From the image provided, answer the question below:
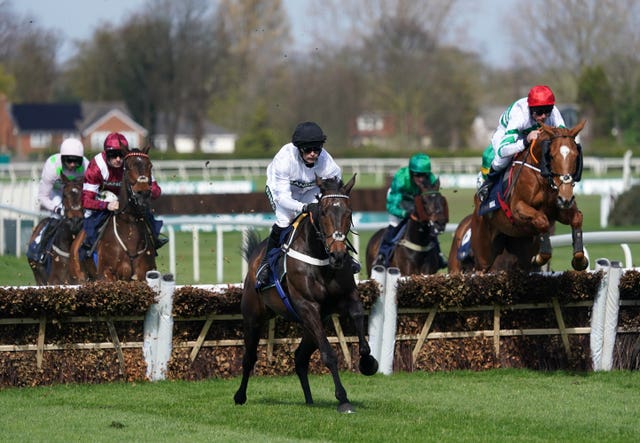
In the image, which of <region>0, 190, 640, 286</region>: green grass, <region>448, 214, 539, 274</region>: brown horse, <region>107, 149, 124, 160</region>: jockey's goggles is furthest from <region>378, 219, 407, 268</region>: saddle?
<region>107, 149, 124, 160</region>: jockey's goggles

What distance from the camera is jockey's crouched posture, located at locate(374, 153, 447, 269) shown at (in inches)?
459

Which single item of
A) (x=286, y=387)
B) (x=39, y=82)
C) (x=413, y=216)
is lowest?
(x=286, y=387)

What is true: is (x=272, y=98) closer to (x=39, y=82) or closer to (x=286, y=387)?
(x=39, y=82)

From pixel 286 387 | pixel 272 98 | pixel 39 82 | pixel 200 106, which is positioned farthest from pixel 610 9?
pixel 286 387

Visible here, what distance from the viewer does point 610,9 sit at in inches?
2173

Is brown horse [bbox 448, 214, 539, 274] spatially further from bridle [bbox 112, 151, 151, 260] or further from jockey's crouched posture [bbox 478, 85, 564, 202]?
bridle [bbox 112, 151, 151, 260]

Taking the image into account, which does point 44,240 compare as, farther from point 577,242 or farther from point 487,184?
point 577,242

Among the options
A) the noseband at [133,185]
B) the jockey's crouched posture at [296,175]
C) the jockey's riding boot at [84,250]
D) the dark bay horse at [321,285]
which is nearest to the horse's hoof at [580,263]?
the jockey's crouched posture at [296,175]

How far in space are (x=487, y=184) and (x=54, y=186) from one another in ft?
16.3

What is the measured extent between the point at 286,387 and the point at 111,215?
3.17 m

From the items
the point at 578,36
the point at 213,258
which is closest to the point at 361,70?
the point at 578,36

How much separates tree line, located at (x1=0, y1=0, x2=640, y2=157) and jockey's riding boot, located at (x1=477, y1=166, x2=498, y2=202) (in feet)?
141

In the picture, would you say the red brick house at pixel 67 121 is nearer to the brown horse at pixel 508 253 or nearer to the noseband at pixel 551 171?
the brown horse at pixel 508 253

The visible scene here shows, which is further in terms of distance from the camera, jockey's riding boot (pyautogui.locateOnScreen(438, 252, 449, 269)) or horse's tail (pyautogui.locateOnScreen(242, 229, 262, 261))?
jockey's riding boot (pyautogui.locateOnScreen(438, 252, 449, 269))
